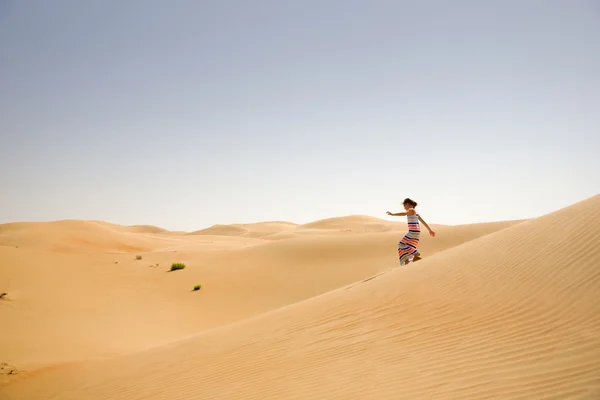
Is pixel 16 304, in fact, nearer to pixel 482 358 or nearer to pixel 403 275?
pixel 403 275

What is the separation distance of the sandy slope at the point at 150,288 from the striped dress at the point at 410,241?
545 centimetres

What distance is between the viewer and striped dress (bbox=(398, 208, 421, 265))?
961cm

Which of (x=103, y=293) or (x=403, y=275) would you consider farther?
(x=103, y=293)

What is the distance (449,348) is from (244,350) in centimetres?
310

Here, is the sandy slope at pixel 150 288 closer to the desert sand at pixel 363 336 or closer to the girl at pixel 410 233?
the desert sand at pixel 363 336

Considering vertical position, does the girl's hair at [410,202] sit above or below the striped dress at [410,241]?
above

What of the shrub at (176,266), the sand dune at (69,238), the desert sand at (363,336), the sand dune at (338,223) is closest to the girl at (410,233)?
the desert sand at (363,336)

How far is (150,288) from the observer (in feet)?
49.6

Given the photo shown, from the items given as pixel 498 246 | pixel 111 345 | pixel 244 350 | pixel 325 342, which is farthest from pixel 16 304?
pixel 498 246

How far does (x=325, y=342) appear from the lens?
5586mm

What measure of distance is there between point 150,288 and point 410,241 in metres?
10.2

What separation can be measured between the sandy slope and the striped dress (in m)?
5.45

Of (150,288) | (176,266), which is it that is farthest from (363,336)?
(176,266)

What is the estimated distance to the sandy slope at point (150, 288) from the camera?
954 centimetres
